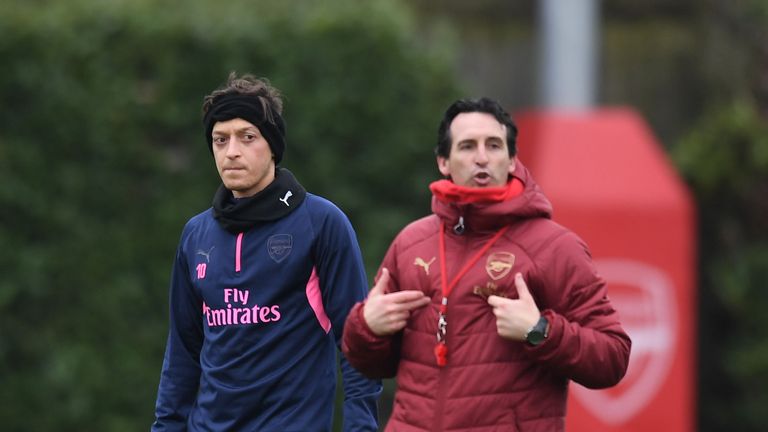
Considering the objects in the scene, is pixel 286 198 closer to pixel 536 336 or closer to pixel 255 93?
pixel 255 93

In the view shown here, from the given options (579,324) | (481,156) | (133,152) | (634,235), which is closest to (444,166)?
(481,156)

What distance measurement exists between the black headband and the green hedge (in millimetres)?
3967

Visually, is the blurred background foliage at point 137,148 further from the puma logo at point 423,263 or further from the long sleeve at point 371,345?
the puma logo at point 423,263

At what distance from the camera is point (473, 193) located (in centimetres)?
388

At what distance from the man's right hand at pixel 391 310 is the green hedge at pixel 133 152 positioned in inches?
177

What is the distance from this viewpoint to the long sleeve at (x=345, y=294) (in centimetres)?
422

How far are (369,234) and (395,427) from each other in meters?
4.63

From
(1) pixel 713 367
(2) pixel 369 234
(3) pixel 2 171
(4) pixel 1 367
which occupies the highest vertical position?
(3) pixel 2 171

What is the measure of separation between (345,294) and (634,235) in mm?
4820

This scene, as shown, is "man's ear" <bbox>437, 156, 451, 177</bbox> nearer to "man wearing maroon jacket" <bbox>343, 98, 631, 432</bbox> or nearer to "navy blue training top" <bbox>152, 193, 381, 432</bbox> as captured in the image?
"man wearing maroon jacket" <bbox>343, 98, 631, 432</bbox>

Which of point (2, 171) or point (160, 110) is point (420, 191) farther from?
point (2, 171)

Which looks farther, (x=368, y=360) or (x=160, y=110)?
(x=160, y=110)

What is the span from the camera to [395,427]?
12.9 feet

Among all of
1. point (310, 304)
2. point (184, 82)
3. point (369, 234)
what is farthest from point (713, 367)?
point (310, 304)
